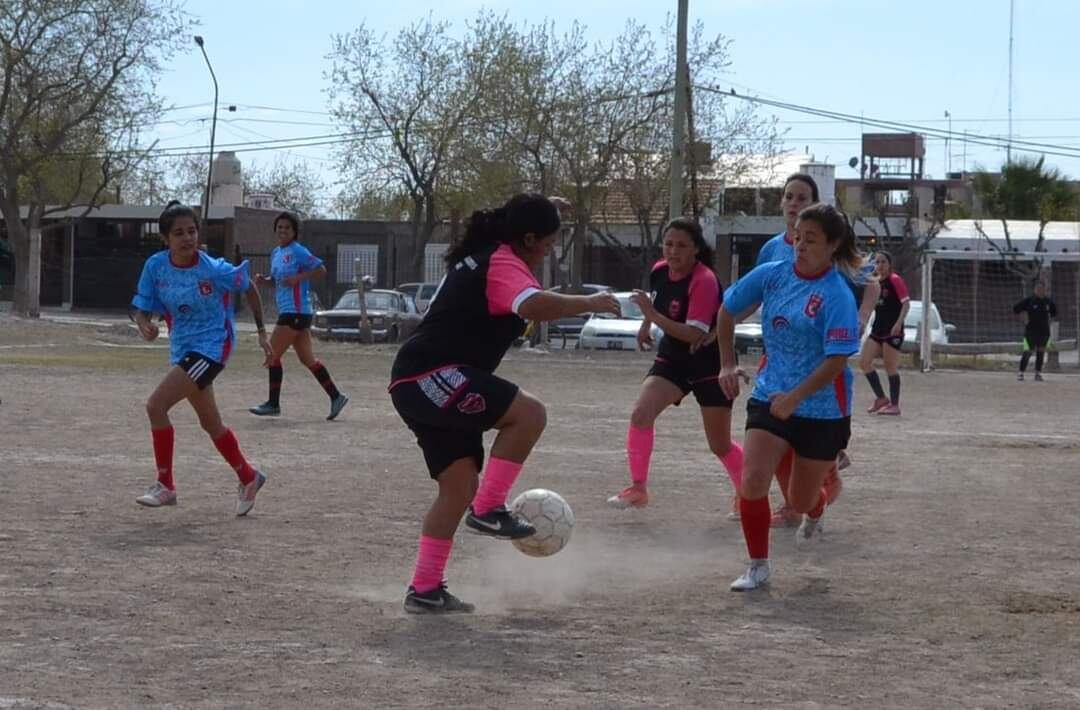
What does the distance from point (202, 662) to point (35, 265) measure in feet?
107

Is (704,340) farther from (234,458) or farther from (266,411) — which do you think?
(266,411)

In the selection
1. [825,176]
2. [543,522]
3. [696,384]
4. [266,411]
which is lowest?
[266,411]

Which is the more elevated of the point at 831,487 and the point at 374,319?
the point at 374,319

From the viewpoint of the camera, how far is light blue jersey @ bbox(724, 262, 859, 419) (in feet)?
22.5

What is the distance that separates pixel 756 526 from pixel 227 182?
54608 mm

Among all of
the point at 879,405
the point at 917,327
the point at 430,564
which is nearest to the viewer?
the point at 430,564

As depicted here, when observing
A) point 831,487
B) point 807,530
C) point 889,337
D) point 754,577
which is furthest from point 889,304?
point 754,577

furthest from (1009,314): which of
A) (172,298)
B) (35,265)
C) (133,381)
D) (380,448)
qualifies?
(172,298)

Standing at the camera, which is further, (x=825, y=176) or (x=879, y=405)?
(x=825, y=176)

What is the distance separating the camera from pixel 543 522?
677 cm

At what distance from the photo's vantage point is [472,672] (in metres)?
5.41

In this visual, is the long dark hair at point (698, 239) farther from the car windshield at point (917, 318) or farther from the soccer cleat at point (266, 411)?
the car windshield at point (917, 318)

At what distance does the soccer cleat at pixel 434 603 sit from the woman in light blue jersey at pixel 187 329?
282cm

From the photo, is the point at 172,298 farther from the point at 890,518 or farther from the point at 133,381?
the point at 133,381
